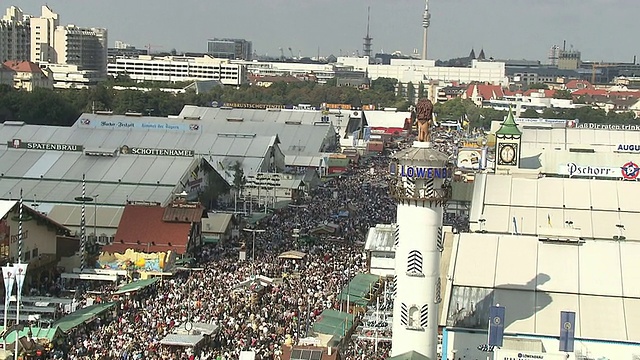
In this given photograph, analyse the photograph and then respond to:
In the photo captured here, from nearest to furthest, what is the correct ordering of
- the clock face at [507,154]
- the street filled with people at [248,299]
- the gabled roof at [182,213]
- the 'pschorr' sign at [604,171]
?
the street filled with people at [248,299]
the gabled roof at [182,213]
the clock face at [507,154]
the 'pschorr' sign at [604,171]

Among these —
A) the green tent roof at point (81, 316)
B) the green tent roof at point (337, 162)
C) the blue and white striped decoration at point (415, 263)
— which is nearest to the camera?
the blue and white striped decoration at point (415, 263)

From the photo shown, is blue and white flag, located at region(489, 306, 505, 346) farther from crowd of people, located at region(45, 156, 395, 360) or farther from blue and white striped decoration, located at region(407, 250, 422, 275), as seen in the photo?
crowd of people, located at region(45, 156, 395, 360)

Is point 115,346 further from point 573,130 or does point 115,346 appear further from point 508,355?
point 573,130

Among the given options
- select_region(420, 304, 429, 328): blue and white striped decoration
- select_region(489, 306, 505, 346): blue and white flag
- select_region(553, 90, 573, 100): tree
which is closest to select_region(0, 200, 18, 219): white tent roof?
select_region(420, 304, 429, 328): blue and white striped decoration

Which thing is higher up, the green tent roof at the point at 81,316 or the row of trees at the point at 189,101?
the row of trees at the point at 189,101

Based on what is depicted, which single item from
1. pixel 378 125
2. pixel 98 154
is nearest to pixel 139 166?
pixel 98 154

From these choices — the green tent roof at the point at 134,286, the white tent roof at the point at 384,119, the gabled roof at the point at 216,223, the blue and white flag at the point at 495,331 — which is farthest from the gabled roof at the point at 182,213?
the white tent roof at the point at 384,119

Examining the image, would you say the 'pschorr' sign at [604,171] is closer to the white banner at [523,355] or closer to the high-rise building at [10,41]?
the white banner at [523,355]
